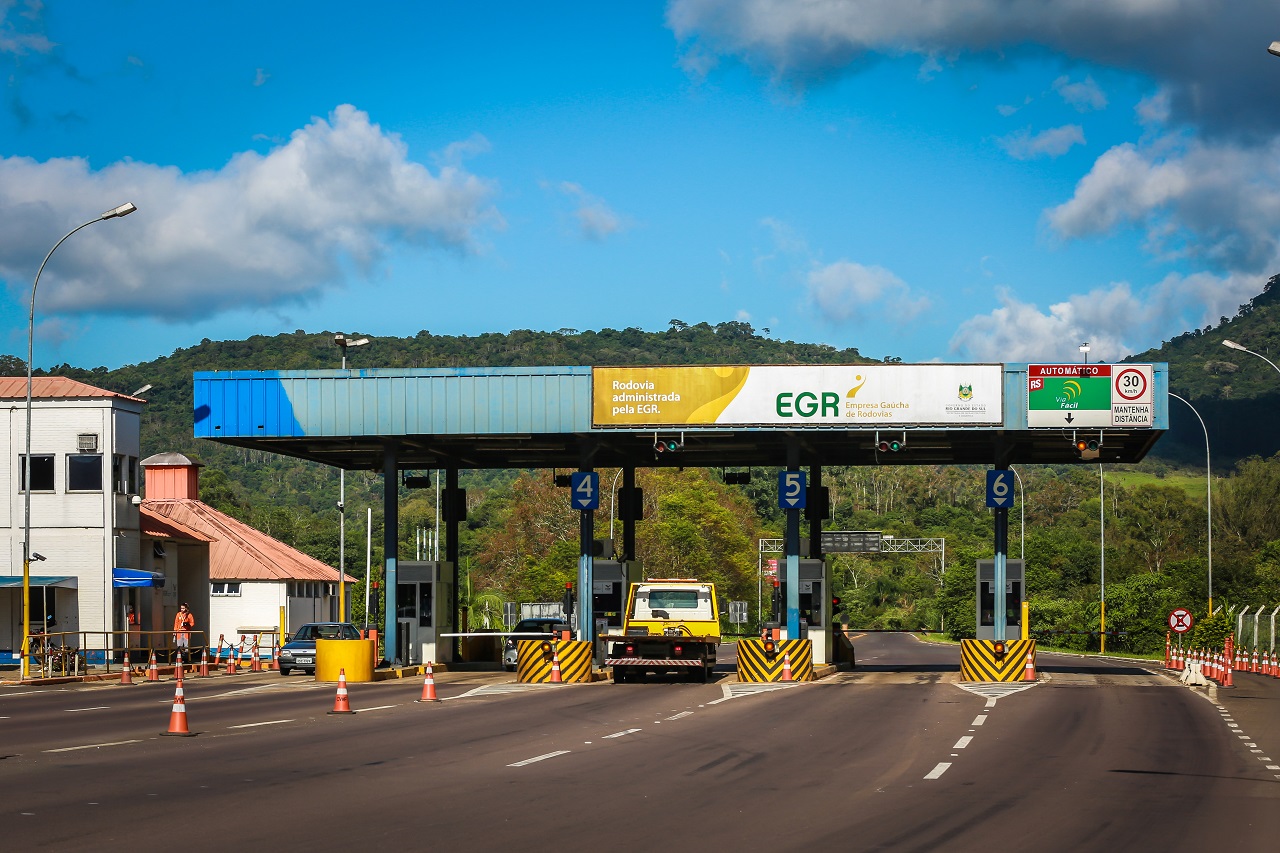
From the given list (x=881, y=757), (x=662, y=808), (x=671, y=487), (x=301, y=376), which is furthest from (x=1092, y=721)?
(x=671, y=487)

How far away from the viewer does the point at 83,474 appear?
151ft

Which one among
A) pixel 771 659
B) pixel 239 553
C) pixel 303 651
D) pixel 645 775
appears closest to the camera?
pixel 645 775

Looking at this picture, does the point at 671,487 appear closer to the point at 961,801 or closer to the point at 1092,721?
the point at 1092,721

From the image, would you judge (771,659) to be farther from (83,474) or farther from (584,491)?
(83,474)

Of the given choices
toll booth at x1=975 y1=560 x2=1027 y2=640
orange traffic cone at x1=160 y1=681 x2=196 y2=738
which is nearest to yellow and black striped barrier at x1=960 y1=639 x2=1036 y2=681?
toll booth at x1=975 y1=560 x2=1027 y2=640

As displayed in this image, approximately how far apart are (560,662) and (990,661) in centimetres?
1046

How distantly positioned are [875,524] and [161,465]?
297 ft

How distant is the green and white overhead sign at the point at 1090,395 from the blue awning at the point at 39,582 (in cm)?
2768

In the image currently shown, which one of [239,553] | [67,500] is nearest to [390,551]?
[67,500]

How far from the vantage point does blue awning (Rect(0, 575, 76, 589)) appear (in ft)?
143

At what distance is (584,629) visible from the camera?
40.1 m

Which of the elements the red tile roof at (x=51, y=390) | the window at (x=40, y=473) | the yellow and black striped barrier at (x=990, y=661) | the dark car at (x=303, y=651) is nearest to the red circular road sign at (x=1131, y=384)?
the yellow and black striped barrier at (x=990, y=661)

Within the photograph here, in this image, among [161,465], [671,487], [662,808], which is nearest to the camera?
[662,808]

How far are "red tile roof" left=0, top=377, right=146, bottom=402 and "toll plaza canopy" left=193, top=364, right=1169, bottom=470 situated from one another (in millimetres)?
8981
